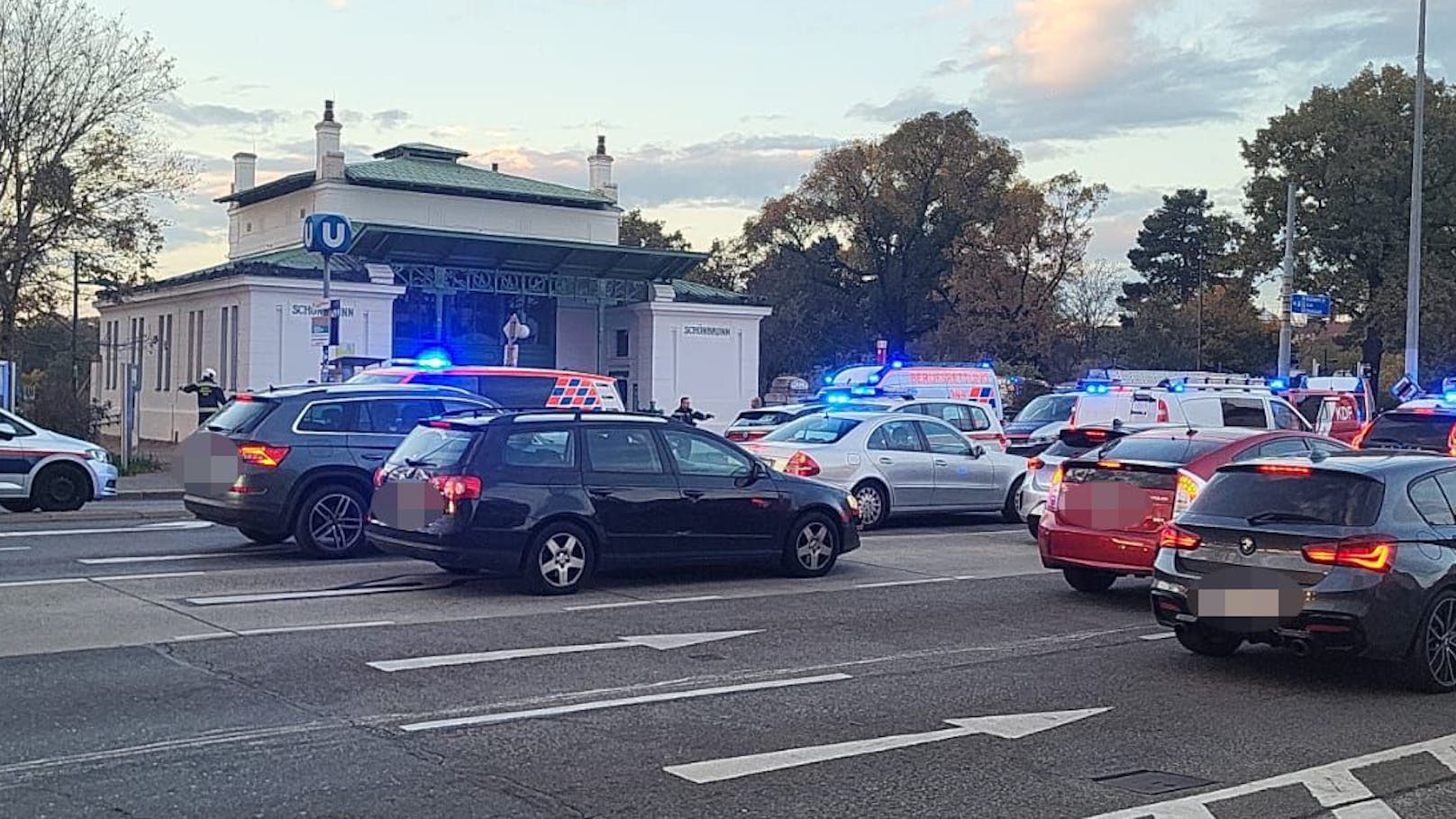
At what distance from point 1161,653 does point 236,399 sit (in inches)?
357

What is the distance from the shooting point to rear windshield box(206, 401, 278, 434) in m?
14.2

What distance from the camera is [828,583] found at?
43.8ft

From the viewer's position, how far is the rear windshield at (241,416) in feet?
46.8

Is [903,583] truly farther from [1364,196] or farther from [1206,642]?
[1364,196]

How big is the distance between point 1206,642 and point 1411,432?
36.1 feet

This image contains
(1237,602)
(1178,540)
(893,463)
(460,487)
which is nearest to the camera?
(1237,602)

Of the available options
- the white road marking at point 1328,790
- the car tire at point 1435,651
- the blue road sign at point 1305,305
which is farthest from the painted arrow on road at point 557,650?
the blue road sign at point 1305,305

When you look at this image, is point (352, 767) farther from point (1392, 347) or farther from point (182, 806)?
point (1392, 347)

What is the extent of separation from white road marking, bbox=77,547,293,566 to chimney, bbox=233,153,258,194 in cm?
4221

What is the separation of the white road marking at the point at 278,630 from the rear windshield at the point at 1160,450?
595cm

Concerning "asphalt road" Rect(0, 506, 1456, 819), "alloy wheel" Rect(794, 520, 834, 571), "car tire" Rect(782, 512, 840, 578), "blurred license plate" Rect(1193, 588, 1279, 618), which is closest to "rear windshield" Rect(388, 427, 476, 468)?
"asphalt road" Rect(0, 506, 1456, 819)

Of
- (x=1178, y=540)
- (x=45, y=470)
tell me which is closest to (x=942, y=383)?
(x=45, y=470)

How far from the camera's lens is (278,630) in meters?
10.1

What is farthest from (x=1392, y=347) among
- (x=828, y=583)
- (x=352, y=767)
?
(x=352, y=767)
